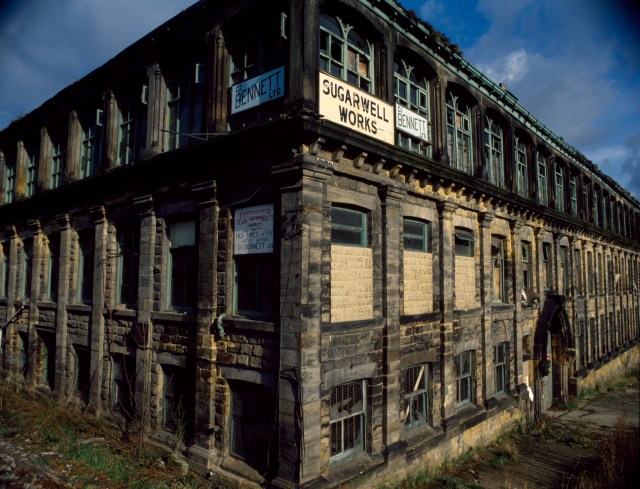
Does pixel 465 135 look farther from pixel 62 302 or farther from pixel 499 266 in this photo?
pixel 62 302

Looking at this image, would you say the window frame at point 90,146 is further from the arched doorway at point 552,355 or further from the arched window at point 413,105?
the arched doorway at point 552,355

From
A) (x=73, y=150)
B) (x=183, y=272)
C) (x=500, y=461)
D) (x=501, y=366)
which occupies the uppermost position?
(x=73, y=150)

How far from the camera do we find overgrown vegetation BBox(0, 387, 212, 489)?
879 cm

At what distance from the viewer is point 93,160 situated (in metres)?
14.8

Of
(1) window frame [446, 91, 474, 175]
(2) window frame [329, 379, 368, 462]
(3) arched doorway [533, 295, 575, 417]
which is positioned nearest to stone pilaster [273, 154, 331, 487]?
(2) window frame [329, 379, 368, 462]

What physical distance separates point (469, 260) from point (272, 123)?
8.31 metres

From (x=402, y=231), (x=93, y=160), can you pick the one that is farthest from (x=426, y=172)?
(x=93, y=160)

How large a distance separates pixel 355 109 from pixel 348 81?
922 millimetres

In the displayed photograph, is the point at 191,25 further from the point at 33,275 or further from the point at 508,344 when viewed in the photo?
the point at 508,344

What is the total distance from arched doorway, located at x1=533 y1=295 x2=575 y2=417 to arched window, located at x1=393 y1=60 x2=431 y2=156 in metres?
9.68

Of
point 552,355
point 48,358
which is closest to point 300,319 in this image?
point 48,358

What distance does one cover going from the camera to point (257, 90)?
9383mm

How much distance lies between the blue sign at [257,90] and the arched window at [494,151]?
360 inches

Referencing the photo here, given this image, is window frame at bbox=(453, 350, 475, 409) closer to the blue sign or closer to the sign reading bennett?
the sign reading bennett
